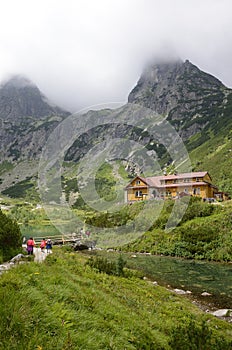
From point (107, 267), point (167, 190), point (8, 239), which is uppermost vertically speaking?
point (167, 190)

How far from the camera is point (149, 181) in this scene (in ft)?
245

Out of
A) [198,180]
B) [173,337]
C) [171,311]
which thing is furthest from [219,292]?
[198,180]

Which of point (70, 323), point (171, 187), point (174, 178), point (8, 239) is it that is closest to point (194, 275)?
point (8, 239)

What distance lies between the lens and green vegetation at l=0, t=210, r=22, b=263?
1700cm

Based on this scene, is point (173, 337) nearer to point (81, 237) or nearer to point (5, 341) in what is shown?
point (5, 341)

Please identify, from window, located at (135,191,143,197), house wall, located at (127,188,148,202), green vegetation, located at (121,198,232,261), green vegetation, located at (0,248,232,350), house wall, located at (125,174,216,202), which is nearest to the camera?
green vegetation, located at (0,248,232,350)

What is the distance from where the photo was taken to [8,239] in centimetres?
1770

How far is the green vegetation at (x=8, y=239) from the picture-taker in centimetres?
1700

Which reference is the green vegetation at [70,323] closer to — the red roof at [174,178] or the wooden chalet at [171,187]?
the wooden chalet at [171,187]

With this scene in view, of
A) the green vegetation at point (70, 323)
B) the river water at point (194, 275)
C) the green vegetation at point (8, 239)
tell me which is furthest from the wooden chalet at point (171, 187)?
the green vegetation at point (70, 323)

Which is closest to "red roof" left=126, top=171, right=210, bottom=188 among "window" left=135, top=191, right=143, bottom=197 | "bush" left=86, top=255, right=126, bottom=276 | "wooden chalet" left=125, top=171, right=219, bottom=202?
"wooden chalet" left=125, top=171, right=219, bottom=202

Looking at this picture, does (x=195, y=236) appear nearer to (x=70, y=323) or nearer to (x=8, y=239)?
(x=8, y=239)

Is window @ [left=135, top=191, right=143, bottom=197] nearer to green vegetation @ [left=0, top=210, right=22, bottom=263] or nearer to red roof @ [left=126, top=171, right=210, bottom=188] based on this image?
red roof @ [left=126, top=171, right=210, bottom=188]

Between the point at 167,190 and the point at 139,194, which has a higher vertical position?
the point at 167,190
